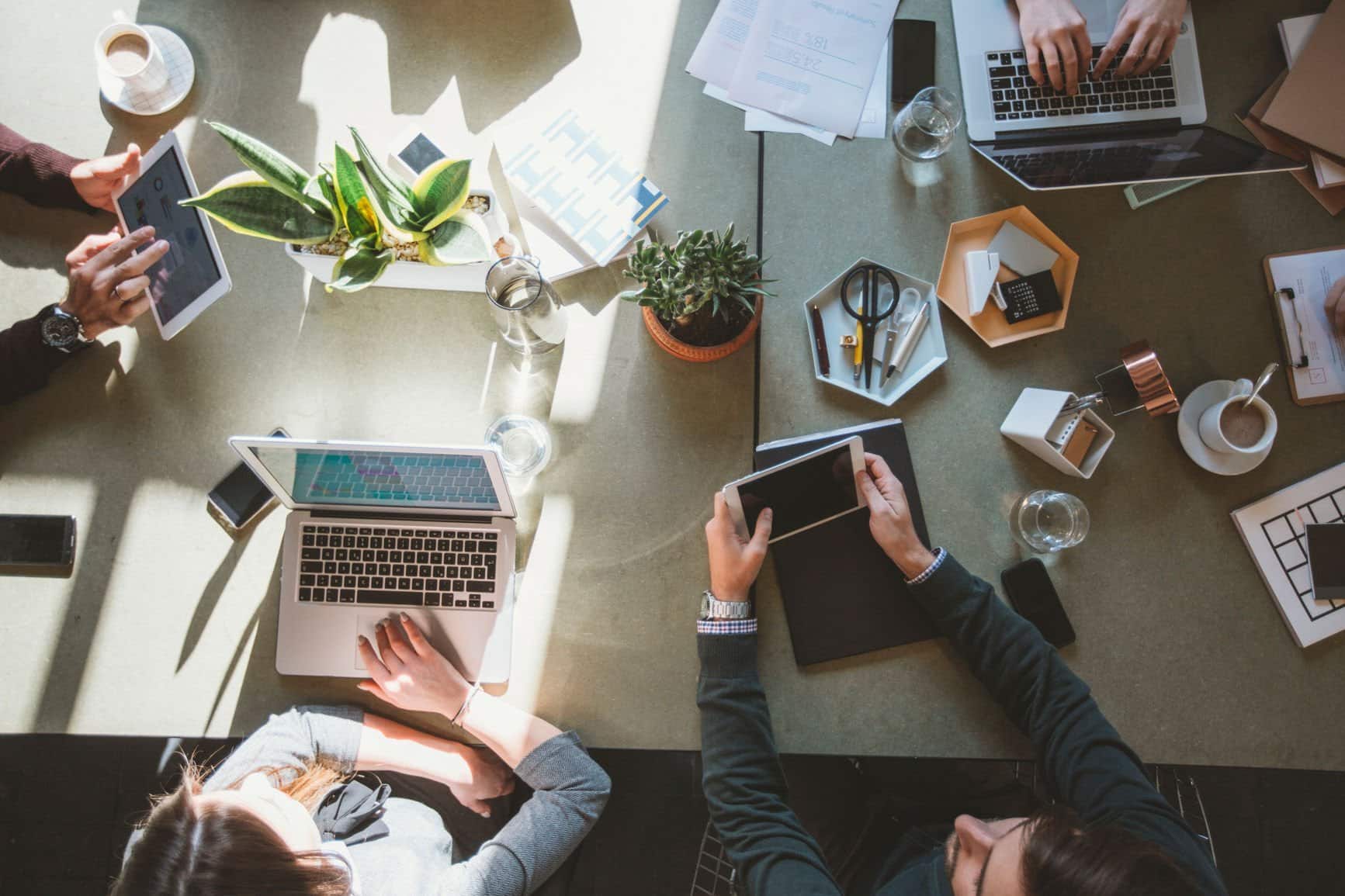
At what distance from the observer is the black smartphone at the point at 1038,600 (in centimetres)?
124

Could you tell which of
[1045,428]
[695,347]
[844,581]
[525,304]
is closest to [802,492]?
[844,581]

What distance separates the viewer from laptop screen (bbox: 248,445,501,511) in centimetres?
107

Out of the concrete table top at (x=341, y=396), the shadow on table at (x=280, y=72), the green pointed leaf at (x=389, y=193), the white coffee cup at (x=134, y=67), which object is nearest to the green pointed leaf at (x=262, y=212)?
the green pointed leaf at (x=389, y=193)

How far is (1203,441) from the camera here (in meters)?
1.27

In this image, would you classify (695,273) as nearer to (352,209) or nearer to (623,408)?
(623,408)

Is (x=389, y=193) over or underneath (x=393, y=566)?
over

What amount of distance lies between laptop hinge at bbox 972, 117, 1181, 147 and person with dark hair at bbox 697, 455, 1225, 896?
659mm

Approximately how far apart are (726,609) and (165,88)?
4.43 ft

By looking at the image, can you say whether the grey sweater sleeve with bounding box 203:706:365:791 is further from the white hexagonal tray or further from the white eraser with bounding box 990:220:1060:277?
the white eraser with bounding box 990:220:1060:277

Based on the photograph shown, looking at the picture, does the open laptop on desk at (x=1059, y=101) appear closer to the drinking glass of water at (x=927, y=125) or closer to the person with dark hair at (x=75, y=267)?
the drinking glass of water at (x=927, y=125)

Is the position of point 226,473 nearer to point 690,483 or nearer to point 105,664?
point 105,664

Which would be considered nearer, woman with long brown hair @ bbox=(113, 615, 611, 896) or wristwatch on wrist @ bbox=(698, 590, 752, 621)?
woman with long brown hair @ bbox=(113, 615, 611, 896)

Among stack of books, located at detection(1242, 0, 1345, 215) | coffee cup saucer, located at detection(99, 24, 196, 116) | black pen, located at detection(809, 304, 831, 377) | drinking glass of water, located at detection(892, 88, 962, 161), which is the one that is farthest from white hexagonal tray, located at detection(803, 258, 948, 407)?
coffee cup saucer, located at detection(99, 24, 196, 116)

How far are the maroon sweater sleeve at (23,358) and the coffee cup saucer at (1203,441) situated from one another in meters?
1.87
